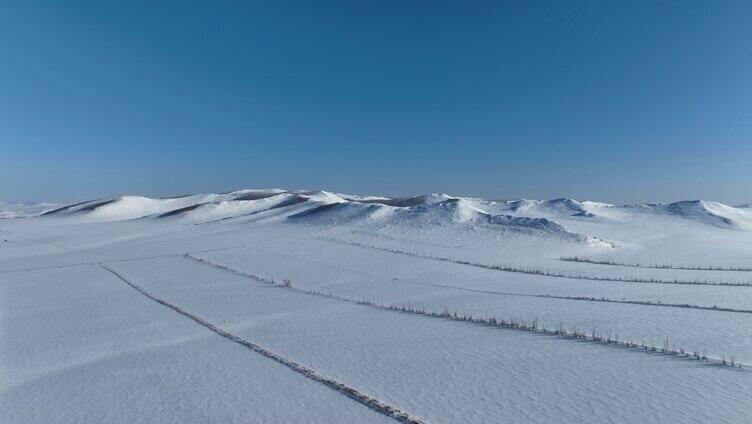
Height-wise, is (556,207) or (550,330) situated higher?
(556,207)

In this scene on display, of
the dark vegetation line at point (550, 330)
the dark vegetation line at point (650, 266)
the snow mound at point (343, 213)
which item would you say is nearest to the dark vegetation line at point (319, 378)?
the dark vegetation line at point (550, 330)

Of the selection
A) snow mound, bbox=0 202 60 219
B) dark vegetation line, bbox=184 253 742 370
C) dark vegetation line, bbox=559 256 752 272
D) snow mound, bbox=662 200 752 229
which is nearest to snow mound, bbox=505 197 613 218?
snow mound, bbox=662 200 752 229

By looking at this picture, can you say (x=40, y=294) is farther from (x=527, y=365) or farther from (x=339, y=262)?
(x=527, y=365)

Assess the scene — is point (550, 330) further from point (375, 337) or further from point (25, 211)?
point (25, 211)

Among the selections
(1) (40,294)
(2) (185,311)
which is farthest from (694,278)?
(1) (40,294)

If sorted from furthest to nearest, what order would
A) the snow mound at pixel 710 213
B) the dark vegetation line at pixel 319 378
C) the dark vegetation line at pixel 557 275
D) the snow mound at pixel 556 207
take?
the snow mound at pixel 556 207 < the snow mound at pixel 710 213 < the dark vegetation line at pixel 557 275 < the dark vegetation line at pixel 319 378

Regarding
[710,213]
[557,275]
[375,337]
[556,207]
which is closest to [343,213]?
[557,275]

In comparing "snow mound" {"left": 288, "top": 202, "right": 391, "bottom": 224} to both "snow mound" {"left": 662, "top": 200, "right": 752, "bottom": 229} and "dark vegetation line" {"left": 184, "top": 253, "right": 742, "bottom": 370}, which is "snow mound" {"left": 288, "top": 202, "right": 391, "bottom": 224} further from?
"snow mound" {"left": 662, "top": 200, "right": 752, "bottom": 229}

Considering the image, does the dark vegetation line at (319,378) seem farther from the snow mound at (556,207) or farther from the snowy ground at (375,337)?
the snow mound at (556,207)
